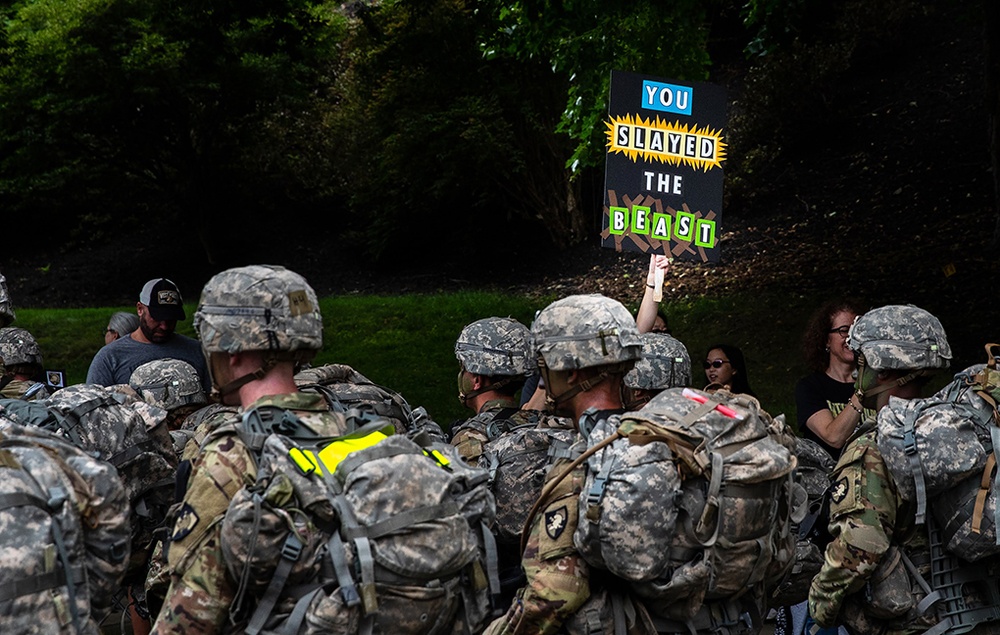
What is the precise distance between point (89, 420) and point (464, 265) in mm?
16227

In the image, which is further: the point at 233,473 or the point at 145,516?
the point at 145,516

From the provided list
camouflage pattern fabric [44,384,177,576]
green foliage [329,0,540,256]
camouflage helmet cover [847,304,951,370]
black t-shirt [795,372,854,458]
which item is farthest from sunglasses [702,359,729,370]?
green foliage [329,0,540,256]

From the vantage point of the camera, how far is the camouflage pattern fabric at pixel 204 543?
3342 mm

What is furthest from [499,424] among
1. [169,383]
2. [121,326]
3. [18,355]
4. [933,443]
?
[121,326]

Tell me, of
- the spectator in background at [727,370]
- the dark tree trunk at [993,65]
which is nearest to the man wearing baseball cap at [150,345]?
the spectator in background at [727,370]

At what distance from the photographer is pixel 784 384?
11.7m

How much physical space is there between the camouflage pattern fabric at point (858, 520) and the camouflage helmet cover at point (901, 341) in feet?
1.65

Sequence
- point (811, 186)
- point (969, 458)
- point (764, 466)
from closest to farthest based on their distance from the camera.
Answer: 1. point (764, 466)
2. point (969, 458)
3. point (811, 186)

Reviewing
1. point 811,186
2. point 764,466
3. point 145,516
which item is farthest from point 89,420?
point 811,186

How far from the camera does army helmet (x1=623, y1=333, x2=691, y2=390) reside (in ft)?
17.9

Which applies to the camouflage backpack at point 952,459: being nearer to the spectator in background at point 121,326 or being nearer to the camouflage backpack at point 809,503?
the camouflage backpack at point 809,503

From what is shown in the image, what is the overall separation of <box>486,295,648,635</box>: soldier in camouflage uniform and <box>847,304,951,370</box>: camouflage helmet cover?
4.36ft

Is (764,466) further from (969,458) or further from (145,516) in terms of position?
(145,516)

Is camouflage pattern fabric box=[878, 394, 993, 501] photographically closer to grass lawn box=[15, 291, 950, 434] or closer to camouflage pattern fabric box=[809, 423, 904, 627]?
camouflage pattern fabric box=[809, 423, 904, 627]
